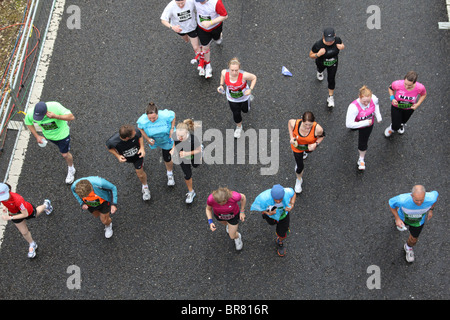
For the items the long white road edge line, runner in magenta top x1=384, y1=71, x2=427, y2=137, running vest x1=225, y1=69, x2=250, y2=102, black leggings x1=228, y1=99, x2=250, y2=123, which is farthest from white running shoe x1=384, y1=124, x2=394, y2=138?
the long white road edge line

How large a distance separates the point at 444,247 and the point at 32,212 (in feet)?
22.4

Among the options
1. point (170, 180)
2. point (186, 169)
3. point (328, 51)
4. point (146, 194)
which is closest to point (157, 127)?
point (186, 169)

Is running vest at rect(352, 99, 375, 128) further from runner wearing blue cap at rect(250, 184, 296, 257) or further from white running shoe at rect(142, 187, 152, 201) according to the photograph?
white running shoe at rect(142, 187, 152, 201)

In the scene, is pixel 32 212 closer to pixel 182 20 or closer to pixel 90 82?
pixel 90 82

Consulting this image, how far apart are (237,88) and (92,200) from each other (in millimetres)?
3086

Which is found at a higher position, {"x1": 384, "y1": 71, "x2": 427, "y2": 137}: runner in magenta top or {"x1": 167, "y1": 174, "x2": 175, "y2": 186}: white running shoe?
{"x1": 384, "y1": 71, "x2": 427, "y2": 137}: runner in magenta top

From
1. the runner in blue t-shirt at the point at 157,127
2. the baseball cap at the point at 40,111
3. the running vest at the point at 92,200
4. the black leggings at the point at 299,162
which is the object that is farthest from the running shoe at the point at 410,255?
the baseball cap at the point at 40,111

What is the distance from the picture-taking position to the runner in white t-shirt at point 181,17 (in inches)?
368

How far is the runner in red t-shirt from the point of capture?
24.9 feet

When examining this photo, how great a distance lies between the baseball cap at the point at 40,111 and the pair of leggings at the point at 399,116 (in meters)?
6.04

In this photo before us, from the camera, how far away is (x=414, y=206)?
23.7ft

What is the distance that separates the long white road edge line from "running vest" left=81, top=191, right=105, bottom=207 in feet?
7.31

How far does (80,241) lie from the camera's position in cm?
865

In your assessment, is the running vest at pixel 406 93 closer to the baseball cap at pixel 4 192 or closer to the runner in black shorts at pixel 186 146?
the runner in black shorts at pixel 186 146
